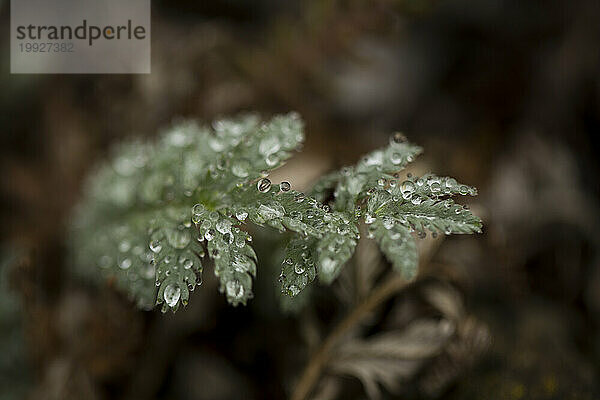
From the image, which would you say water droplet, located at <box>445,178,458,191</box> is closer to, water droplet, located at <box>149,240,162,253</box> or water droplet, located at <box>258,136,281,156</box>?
water droplet, located at <box>258,136,281,156</box>

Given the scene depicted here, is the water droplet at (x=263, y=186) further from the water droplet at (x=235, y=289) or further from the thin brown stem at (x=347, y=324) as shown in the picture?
the thin brown stem at (x=347, y=324)

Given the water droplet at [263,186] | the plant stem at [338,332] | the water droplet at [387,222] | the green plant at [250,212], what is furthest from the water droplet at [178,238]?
the plant stem at [338,332]

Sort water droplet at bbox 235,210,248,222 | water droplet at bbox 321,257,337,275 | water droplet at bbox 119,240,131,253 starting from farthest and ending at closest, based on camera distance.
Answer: water droplet at bbox 119,240,131,253 → water droplet at bbox 235,210,248,222 → water droplet at bbox 321,257,337,275

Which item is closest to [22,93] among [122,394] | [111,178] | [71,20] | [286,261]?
[71,20]

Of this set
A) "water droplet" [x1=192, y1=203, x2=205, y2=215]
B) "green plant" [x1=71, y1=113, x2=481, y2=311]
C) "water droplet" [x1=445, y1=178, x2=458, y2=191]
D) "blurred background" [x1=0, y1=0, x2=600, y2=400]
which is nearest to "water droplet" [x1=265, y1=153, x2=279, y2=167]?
"green plant" [x1=71, y1=113, x2=481, y2=311]

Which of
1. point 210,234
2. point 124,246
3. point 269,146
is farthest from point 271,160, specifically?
point 124,246
